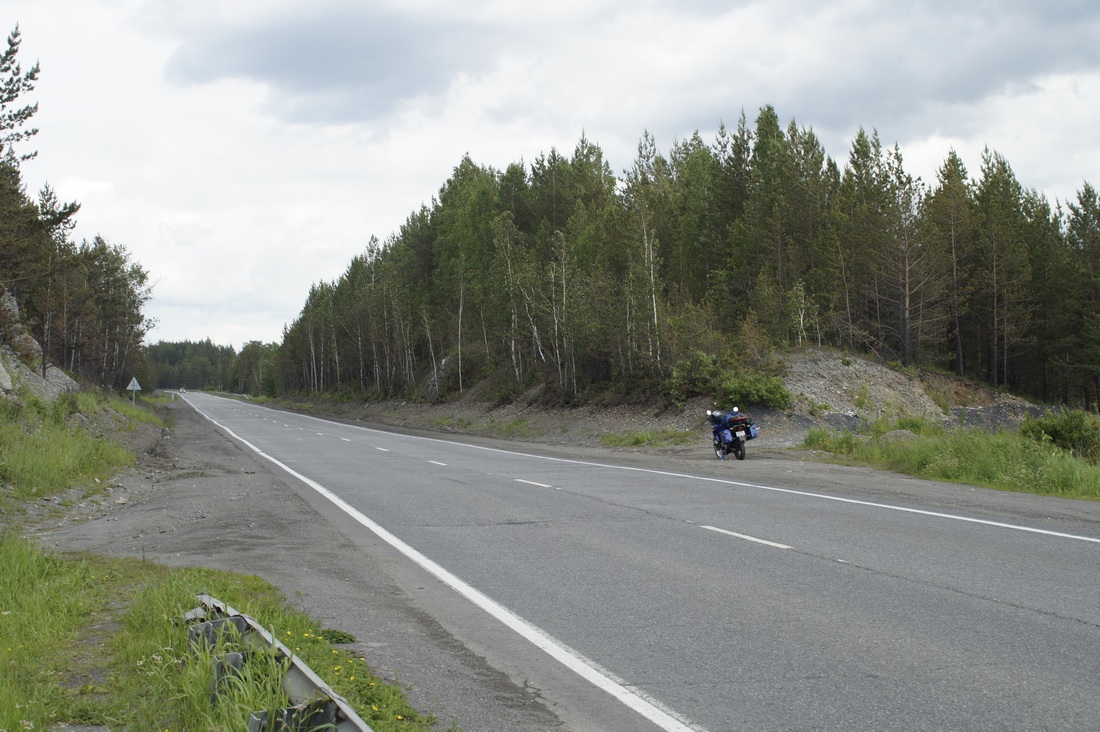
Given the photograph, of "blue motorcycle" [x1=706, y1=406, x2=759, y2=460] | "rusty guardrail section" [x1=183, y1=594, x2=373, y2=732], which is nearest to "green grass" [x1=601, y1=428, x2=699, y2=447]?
"blue motorcycle" [x1=706, y1=406, x2=759, y2=460]

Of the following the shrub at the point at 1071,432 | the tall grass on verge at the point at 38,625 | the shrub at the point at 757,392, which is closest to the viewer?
the tall grass on verge at the point at 38,625

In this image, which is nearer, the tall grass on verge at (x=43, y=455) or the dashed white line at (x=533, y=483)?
the tall grass on verge at (x=43, y=455)

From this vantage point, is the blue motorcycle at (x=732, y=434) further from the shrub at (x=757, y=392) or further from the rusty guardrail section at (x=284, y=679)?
the rusty guardrail section at (x=284, y=679)

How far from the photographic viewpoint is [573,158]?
220 ft

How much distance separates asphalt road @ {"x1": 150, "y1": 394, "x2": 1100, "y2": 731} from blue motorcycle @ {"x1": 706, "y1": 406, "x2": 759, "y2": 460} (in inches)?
265

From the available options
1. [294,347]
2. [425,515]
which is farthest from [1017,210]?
[294,347]

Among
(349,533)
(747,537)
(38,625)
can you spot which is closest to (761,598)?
(747,537)

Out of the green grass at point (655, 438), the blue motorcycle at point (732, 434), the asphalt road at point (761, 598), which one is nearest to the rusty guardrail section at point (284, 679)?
the asphalt road at point (761, 598)

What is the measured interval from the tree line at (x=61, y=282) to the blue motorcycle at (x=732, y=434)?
15910 millimetres

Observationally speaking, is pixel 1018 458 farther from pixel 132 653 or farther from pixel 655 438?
pixel 132 653

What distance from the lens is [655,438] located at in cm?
2908

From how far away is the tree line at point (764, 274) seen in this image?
1538 inches

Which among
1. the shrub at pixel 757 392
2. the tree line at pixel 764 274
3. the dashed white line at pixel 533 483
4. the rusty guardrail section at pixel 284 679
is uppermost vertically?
the tree line at pixel 764 274

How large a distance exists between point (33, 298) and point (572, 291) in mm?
32642
